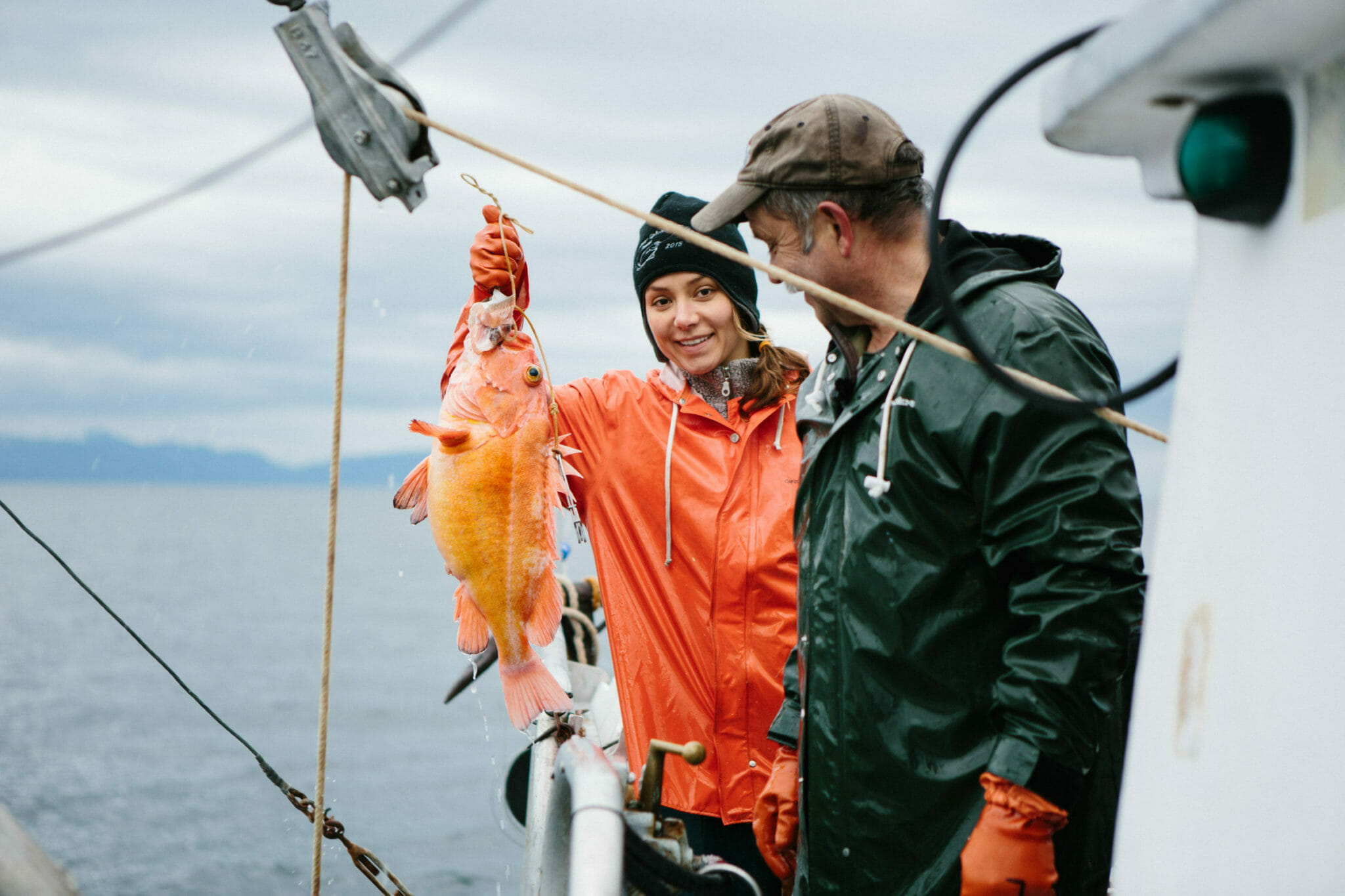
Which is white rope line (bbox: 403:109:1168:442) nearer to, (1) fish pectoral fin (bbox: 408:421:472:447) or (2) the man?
(2) the man

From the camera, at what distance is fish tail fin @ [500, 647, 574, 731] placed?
3.26 m

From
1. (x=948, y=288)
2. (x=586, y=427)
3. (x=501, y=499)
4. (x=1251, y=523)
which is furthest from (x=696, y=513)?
(x=1251, y=523)

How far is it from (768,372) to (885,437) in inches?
57.2

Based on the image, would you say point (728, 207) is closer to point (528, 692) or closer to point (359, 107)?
point (359, 107)

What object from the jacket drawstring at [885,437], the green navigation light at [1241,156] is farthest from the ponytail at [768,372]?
the green navigation light at [1241,156]

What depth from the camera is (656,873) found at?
2062 mm

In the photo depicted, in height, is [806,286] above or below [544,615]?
above

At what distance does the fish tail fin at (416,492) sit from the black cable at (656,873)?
155 centimetres

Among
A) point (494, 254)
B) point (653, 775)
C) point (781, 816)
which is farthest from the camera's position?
point (494, 254)

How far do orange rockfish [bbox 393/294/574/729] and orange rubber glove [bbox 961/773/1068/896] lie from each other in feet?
5.03

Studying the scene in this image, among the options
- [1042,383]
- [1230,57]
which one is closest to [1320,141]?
[1230,57]

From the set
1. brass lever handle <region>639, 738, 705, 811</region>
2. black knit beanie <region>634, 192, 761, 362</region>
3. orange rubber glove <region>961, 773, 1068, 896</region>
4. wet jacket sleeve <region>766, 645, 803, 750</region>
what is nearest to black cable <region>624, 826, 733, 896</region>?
brass lever handle <region>639, 738, 705, 811</region>

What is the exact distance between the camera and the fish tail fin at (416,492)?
3350 mm

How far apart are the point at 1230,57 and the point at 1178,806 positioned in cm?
81
